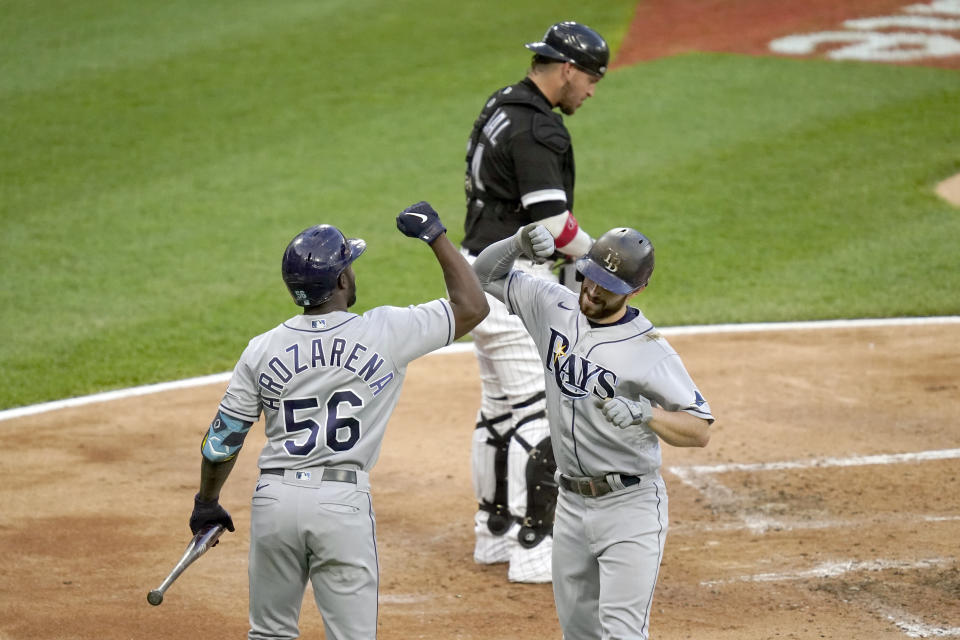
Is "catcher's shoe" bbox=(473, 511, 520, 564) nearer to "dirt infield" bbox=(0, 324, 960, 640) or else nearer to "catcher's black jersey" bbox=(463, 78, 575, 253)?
"dirt infield" bbox=(0, 324, 960, 640)

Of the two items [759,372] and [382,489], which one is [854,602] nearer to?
[382,489]

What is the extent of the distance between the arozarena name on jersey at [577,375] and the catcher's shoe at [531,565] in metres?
1.62

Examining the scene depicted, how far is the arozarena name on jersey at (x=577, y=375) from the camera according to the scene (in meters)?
4.15

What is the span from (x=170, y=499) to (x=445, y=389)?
2.47 m

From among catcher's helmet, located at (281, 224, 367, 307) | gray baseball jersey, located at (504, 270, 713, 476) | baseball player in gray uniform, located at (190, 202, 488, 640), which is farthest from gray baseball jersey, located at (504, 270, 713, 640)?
catcher's helmet, located at (281, 224, 367, 307)

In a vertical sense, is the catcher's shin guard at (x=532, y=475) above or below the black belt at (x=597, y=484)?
below

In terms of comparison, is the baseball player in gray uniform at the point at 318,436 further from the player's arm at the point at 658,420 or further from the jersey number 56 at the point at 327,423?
the player's arm at the point at 658,420

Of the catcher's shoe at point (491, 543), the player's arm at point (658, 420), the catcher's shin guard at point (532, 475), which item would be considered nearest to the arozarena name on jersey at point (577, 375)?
the player's arm at point (658, 420)

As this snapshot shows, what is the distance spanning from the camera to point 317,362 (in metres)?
3.96

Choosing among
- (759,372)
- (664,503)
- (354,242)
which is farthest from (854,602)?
(759,372)

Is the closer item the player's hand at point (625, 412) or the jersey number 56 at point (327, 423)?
the player's hand at point (625, 412)

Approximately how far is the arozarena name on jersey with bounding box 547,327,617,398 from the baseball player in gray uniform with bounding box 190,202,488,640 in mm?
489

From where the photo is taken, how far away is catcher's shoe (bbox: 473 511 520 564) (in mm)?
5848

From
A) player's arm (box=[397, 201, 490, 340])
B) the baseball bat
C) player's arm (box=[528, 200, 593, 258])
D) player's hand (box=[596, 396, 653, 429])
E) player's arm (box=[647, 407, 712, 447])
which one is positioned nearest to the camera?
player's hand (box=[596, 396, 653, 429])
